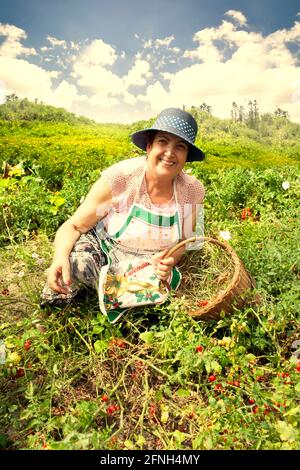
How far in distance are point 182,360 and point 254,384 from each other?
395 millimetres

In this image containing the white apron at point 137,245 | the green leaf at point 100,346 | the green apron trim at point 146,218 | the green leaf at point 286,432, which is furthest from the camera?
the green apron trim at point 146,218

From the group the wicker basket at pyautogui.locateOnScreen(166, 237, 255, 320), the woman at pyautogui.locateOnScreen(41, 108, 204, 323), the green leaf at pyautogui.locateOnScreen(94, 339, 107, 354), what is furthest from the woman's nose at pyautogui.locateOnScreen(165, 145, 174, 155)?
the green leaf at pyautogui.locateOnScreen(94, 339, 107, 354)

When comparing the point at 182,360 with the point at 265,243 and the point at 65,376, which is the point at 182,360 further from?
the point at 265,243

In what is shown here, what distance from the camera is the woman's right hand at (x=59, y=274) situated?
249cm

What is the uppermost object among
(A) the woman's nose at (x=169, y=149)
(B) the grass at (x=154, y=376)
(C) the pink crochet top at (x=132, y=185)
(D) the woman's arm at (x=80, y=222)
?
(A) the woman's nose at (x=169, y=149)

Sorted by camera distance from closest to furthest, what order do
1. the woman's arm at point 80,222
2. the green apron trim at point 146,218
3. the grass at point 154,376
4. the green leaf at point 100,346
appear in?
1. the grass at point 154,376
2. the green leaf at point 100,346
3. the woman's arm at point 80,222
4. the green apron trim at point 146,218

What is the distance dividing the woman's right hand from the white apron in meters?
0.25

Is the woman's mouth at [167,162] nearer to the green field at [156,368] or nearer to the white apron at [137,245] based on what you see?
the white apron at [137,245]

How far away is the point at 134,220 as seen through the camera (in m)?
2.85

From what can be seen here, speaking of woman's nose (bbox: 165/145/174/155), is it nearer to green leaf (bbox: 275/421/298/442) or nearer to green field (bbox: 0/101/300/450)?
green field (bbox: 0/101/300/450)

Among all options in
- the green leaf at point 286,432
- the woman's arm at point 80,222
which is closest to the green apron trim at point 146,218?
the woman's arm at point 80,222

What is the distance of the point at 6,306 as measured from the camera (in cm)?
313

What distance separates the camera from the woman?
2641 mm

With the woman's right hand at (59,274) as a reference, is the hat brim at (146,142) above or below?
above
